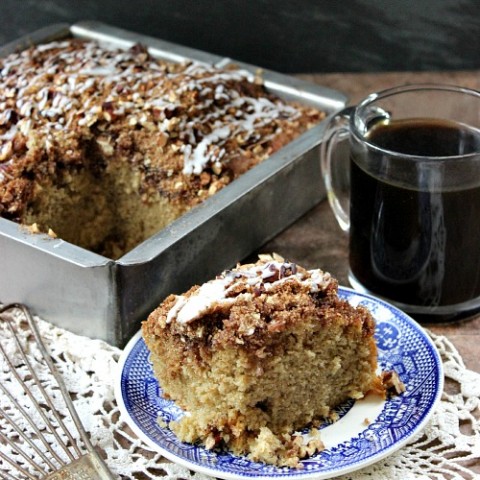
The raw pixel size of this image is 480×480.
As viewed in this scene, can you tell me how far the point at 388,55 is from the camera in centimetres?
345

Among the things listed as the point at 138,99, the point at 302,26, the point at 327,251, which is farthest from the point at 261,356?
the point at 302,26

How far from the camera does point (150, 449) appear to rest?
1920mm

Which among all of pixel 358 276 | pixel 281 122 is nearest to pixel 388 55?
pixel 281 122

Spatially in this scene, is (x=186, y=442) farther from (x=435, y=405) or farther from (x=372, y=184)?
(x=372, y=184)

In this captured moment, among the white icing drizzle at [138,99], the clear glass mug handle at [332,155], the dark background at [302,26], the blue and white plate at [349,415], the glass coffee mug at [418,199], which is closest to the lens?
the blue and white plate at [349,415]

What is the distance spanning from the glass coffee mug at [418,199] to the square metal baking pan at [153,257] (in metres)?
0.24

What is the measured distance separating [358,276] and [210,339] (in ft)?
2.09

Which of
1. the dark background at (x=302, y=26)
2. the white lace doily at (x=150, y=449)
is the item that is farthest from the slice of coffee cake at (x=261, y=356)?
the dark background at (x=302, y=26)

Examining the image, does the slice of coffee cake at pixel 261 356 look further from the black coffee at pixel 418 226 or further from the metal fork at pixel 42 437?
the black coffee at pixel 418 226

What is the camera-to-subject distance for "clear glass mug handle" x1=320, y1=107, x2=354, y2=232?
2408 mm

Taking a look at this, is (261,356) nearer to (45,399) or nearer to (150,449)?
(150,449)

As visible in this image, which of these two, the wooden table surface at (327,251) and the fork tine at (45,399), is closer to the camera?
the fork tine at (45,399)

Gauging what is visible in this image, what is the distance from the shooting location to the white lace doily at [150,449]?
1.85m

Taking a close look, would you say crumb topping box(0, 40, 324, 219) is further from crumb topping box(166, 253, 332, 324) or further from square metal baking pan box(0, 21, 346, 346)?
crumb topping box(166, 253, 332, 324)
